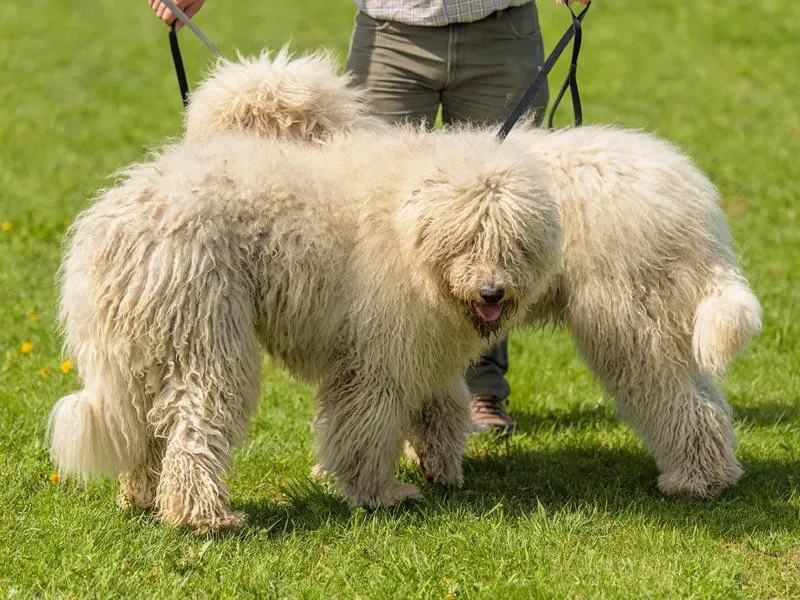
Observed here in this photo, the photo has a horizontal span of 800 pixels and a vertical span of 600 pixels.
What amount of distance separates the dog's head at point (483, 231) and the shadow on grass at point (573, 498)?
3.01 feet

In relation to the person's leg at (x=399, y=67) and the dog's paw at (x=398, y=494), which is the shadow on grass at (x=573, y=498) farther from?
the person's leg at (x=399, y=67)

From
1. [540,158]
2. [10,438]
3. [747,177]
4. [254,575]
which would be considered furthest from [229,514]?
[747,177]

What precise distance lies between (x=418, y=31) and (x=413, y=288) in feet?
5.33

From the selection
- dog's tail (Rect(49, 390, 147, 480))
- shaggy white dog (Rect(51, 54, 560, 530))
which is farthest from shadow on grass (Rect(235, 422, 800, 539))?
dog's tail (Rect(49, 390, 147, 480))

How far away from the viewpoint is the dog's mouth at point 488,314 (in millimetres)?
4215

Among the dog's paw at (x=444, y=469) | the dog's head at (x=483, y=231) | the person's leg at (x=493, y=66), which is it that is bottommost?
the dog's paw at (x=444, y=469)

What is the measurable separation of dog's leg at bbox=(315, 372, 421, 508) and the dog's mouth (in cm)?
46

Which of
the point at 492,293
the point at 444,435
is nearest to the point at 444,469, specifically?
the point at 444,435

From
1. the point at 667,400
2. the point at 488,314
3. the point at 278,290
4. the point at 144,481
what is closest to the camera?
the point at 488,314

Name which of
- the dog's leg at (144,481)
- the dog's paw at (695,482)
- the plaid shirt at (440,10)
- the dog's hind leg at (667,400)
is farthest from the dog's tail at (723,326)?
the dog's leg at (144,481)

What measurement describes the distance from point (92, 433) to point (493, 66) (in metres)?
2.61

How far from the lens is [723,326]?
4410 millimetres

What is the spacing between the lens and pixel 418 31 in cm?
541

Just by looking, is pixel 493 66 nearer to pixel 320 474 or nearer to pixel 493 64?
pixel 493 64
